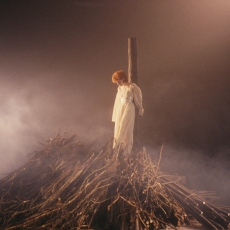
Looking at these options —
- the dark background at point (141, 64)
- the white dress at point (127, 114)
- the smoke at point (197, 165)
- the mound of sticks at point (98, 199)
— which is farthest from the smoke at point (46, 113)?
the mound of sticks at point (98, 199)

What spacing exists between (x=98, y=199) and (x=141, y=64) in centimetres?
524

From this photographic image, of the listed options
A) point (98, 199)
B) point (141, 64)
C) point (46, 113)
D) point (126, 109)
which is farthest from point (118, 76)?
point (46, 113)

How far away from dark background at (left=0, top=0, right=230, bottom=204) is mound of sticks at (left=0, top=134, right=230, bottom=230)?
317 cm

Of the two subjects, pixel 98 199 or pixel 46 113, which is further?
pixel 46 113

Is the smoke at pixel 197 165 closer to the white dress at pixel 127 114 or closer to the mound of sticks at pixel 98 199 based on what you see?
the white dress at pixel 127 114

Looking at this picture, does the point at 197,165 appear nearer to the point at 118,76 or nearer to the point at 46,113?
the point at 118,76

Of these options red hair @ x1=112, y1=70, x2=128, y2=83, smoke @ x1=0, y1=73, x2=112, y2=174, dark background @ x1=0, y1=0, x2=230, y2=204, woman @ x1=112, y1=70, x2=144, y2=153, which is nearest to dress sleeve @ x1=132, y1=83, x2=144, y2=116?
woman @ x1=112, y1=70, x2=144, y2=153

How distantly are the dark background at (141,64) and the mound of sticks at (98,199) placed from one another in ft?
10.4

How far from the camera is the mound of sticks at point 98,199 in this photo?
3697 millimetres

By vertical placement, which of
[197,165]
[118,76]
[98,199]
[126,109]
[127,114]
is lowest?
[98,199]

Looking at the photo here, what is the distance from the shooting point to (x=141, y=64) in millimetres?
8172

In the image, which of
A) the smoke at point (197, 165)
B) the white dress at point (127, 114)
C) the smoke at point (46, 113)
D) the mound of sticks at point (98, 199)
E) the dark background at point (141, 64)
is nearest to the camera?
the mound of sticks at point (98, 199)

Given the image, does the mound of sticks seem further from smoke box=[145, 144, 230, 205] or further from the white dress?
smoke box=[145, 144, 230, 205]

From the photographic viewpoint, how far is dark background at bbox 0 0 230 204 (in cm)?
800
